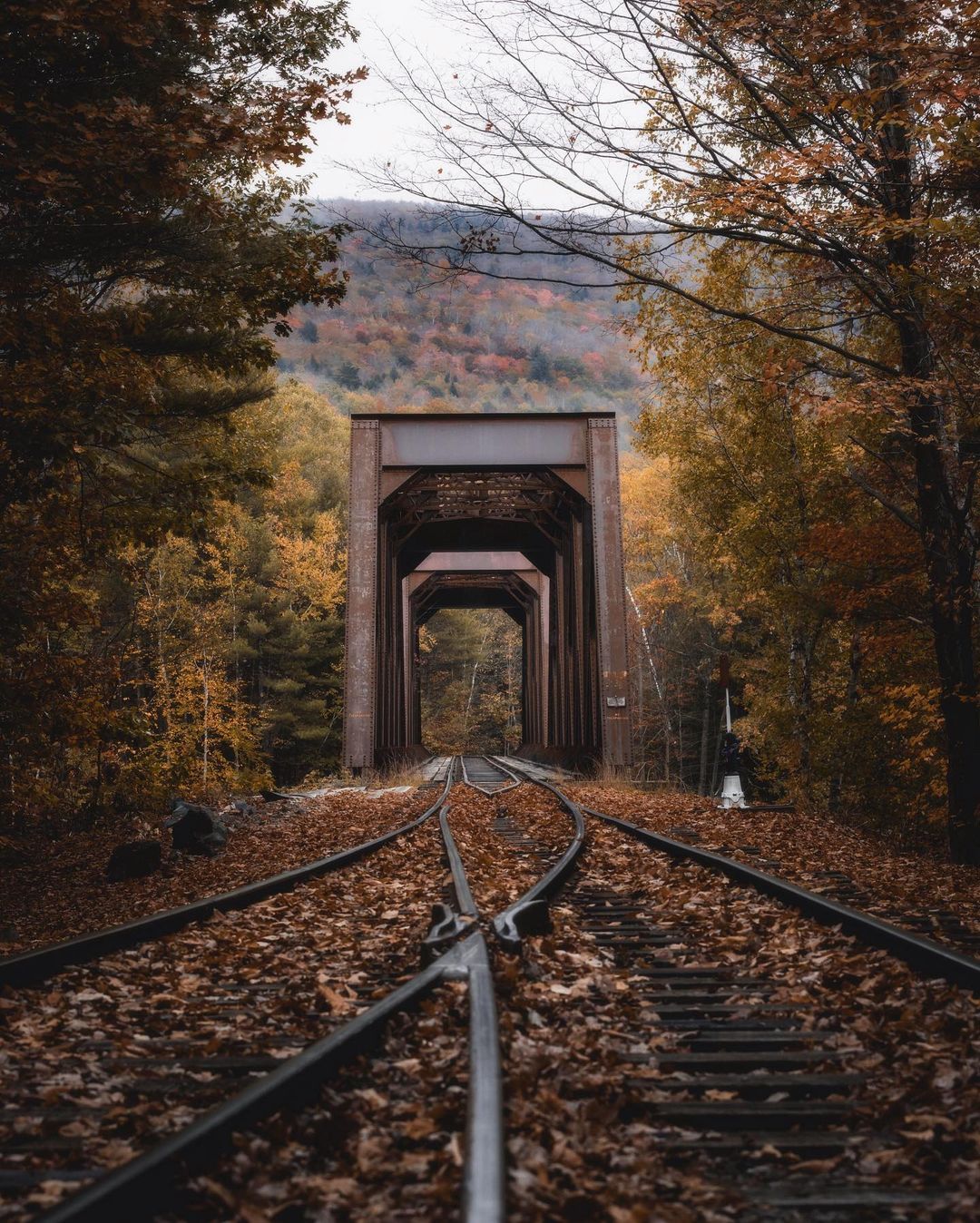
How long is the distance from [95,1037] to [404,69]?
23.9ft

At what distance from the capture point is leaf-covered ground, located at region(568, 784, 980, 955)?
5586mm

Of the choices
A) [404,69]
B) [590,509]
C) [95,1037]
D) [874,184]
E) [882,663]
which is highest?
[404,69]

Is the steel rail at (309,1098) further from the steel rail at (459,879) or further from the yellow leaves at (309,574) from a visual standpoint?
the yellow leaves at (309,574)

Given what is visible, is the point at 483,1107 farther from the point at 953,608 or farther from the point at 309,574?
the point at 309,574

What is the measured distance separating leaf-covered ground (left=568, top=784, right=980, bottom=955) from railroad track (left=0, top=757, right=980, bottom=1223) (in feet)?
2.35

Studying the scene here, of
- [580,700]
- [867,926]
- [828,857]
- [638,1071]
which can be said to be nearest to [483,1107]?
[638,1071]

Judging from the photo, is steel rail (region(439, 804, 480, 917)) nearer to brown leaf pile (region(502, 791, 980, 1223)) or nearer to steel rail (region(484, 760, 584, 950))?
steel rail (region(484, 760, 584, 950))

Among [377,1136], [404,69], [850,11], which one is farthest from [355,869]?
[850,11]

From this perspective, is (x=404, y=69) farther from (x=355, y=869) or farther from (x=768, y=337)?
(x=768, y=337)

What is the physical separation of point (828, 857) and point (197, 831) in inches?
233

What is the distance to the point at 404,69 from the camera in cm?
758

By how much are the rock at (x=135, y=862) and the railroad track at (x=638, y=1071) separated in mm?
4138

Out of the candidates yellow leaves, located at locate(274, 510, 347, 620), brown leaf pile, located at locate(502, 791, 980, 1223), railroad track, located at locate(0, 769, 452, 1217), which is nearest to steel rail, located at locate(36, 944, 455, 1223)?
railroad track, located at locate(0, 769, 452, 1217)

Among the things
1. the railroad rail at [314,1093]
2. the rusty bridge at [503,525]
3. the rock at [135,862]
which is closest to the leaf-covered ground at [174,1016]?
the railroad rail at [314,1093]
